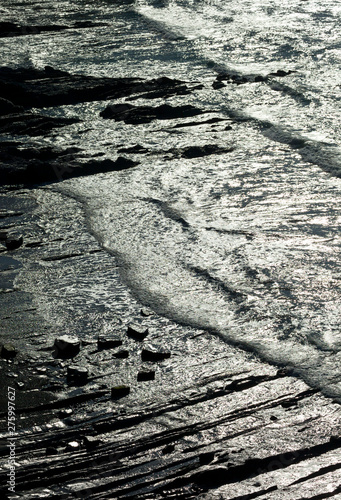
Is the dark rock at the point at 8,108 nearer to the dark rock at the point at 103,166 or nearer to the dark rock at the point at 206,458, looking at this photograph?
the dark rock at the point at 103,166

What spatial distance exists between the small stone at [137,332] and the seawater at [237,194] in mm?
285

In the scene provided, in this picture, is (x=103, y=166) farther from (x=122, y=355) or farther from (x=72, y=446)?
(x=72, y=446)

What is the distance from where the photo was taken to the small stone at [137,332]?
14.9 feet

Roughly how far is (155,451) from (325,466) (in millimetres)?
778

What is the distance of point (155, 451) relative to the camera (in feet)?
11.7

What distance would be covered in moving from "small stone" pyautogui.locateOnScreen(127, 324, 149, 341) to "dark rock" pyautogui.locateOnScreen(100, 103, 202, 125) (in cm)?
506

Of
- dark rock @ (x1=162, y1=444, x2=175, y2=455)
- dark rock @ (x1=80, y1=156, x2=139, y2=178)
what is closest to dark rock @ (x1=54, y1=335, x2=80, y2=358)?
dark rock @ (x1=162, y1=444, x2=175, y2=455)

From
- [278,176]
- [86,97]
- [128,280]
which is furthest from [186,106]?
[128,280]

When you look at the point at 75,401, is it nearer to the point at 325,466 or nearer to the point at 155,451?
the point at 155,451

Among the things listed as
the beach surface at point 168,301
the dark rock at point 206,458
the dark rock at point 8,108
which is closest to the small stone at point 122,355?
the beach surface at point 168,301

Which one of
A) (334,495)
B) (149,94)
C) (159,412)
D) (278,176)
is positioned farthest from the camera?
(149,94)

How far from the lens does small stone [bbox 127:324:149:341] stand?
14.9 ft

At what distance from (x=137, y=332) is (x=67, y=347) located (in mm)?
425

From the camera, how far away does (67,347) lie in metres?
4.39
